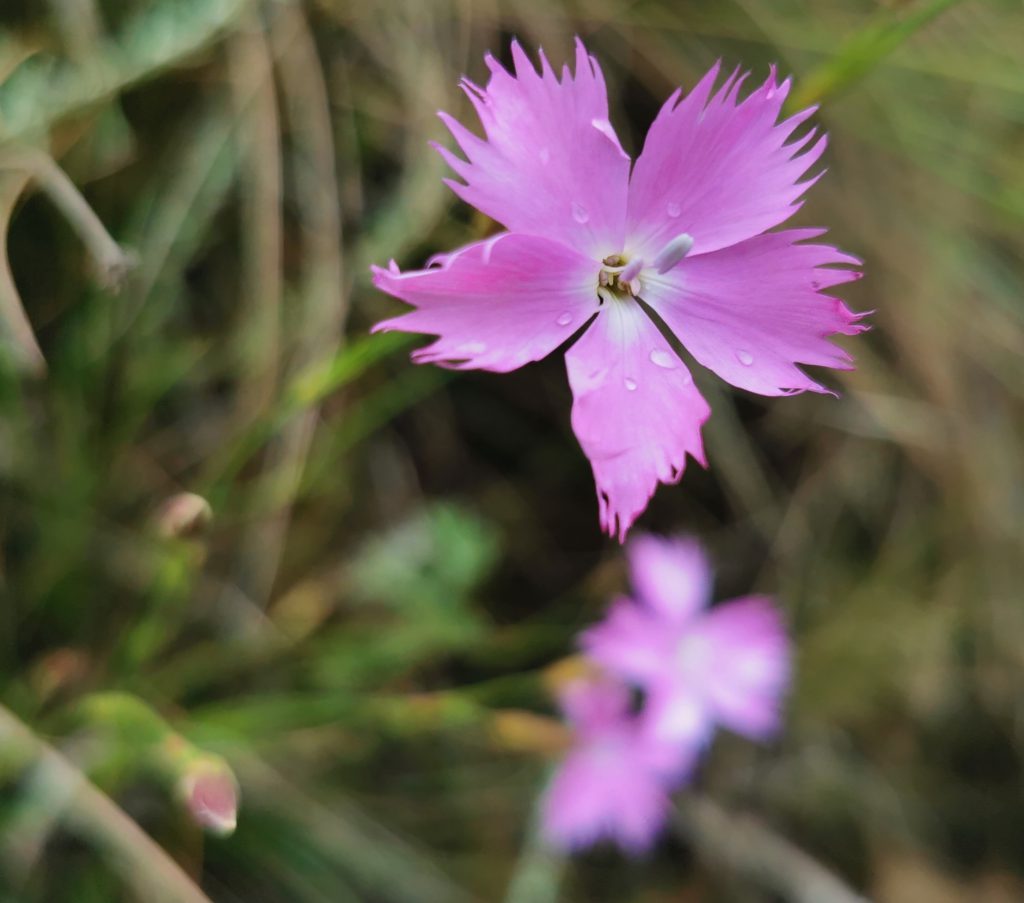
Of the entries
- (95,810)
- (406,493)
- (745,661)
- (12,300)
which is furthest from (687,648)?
(12,300)

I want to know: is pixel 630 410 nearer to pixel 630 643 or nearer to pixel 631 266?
pixel 631 266

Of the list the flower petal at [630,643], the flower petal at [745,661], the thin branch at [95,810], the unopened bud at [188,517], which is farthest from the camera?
the flower petal at [745,661]

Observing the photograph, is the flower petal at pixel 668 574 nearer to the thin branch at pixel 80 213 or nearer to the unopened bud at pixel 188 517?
the unopened bud at pixel 188 517

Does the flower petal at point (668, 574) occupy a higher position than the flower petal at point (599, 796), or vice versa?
the flower petal at point (668, 574)

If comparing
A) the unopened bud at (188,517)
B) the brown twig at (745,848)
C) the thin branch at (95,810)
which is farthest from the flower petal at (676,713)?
the unopened bud at (188,517)

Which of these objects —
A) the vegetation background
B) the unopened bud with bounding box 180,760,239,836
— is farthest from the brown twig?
the unopened bud with bounding box 180,760,239,836

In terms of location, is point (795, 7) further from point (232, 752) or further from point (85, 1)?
point (232, 752)
